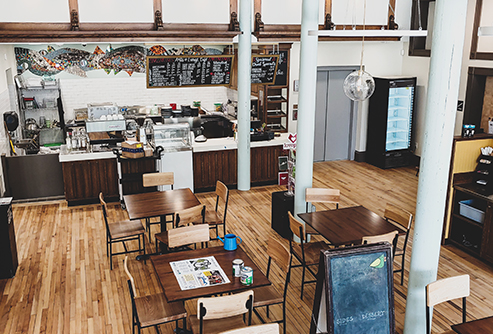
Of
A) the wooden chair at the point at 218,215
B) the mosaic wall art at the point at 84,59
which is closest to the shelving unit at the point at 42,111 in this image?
the mosaic wall art at the point at 84,59

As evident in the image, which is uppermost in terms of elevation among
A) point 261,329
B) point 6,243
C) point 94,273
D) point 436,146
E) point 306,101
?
point 306,101

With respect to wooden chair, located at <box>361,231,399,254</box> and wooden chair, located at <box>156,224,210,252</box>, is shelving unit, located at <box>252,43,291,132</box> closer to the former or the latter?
wooden chair, located at <box>156,224,210,252</box>

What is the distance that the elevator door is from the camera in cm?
1035

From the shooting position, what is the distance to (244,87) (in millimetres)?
8234

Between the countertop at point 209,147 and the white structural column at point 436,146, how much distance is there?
495 cm

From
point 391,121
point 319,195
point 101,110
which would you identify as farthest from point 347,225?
point 101,110

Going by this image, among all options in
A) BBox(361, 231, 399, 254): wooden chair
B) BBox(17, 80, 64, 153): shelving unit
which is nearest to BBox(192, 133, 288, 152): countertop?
BBox(17, 80, 64, 153): shelving unit

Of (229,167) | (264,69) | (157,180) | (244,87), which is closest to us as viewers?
(157,180)

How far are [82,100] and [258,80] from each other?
4753 millimetres

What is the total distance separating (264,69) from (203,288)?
18.9 ft

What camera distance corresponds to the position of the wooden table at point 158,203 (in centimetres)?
537

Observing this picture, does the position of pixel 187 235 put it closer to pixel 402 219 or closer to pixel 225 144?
pixel 402 219

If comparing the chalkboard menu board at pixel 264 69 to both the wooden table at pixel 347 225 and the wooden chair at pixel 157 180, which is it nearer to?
the wooden chair at pixel 157 180

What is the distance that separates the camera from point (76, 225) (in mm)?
7133
